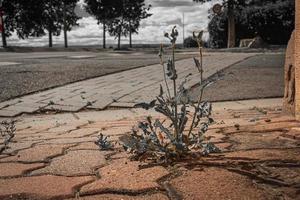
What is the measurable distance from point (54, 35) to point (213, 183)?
1685 inches

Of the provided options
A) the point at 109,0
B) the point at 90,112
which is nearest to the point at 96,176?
the point at 90,112

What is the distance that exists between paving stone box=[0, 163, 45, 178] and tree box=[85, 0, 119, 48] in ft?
128

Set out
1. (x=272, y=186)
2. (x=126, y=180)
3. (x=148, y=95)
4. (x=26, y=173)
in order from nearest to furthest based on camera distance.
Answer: (x=272, y=186) → (x=126, y=180) → (x=26, y=173) → (x=148, y=95)

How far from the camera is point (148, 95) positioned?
5.74 m

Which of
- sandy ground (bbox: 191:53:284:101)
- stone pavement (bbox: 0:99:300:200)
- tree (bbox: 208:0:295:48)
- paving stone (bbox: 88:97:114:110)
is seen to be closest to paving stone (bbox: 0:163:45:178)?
stone pavement (bbox: 0:99:300:200)

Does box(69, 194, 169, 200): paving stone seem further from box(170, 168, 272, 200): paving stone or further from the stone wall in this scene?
the stone wall

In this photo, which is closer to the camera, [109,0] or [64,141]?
[64,141]

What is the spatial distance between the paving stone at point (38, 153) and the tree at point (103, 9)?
38.7 meters

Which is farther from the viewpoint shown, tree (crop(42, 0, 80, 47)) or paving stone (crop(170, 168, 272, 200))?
tree (crop(42, 0, 80, 47))

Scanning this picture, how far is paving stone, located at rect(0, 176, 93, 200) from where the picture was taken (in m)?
1.78

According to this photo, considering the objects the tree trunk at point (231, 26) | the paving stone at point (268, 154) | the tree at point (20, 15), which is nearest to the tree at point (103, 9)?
the tree at point (20, 15)

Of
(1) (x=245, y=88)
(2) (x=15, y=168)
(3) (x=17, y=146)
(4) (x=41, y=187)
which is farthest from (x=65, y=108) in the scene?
(4) (x=41, y=187)

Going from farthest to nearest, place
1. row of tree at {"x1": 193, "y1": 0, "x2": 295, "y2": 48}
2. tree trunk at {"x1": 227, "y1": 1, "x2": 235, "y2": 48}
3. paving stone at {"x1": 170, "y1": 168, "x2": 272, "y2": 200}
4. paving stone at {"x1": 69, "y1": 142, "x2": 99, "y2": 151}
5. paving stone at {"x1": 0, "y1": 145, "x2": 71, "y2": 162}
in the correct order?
1. row of tree at {"x1": 193, "y1": 0, "x2": 295, "y2": 48}
2. tree trunk at {"x1": 227, "y1": 1, "x2": 235, "y2": 48}
3. paving stone at {"x1": 69, "y1": 142, "x2": 99, "y2": 151}
4. paving stone at {"x1": 0, "y1": 145, "x2": 71, "y2": 162}
5. paving stone at {"x1": 170, "y1": 168, "x2": 272, "y2": 200}

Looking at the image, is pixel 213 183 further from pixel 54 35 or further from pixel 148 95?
pixel 54 35
